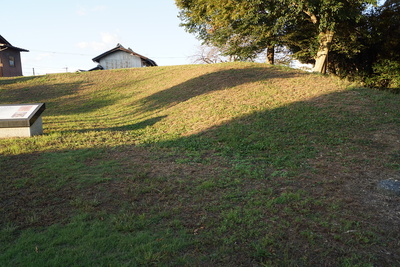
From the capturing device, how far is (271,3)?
14.5m

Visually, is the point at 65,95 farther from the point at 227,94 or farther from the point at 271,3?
the point at 271,3

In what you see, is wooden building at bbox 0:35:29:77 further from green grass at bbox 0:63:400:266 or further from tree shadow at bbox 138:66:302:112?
green grass at bbox 0:63:400:266

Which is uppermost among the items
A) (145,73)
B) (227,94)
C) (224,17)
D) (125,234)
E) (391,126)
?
(224,17)

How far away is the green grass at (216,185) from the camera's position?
3111 mm

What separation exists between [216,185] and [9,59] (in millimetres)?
32771

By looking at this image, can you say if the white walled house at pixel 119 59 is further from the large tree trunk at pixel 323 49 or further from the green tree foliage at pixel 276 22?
the large tree trunk at pixel 323 49

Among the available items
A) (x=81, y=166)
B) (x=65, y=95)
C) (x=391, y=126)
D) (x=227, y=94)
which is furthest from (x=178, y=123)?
(x=65, y=95)

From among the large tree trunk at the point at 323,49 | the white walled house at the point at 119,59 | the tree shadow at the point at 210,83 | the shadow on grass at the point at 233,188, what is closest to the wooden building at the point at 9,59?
the white walled house at the point at 119,59

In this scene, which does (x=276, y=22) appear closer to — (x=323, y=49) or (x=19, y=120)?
(x=323, y=49)

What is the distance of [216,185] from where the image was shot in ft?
16.3

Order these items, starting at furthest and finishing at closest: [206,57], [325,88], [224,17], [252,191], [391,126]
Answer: [206,57], [224,17], [325,88], [391,126], [252,191]

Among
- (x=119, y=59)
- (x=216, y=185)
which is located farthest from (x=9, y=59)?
(x=216, y=185)

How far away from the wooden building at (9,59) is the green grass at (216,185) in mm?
21957

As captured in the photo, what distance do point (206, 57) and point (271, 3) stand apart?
22824mm
